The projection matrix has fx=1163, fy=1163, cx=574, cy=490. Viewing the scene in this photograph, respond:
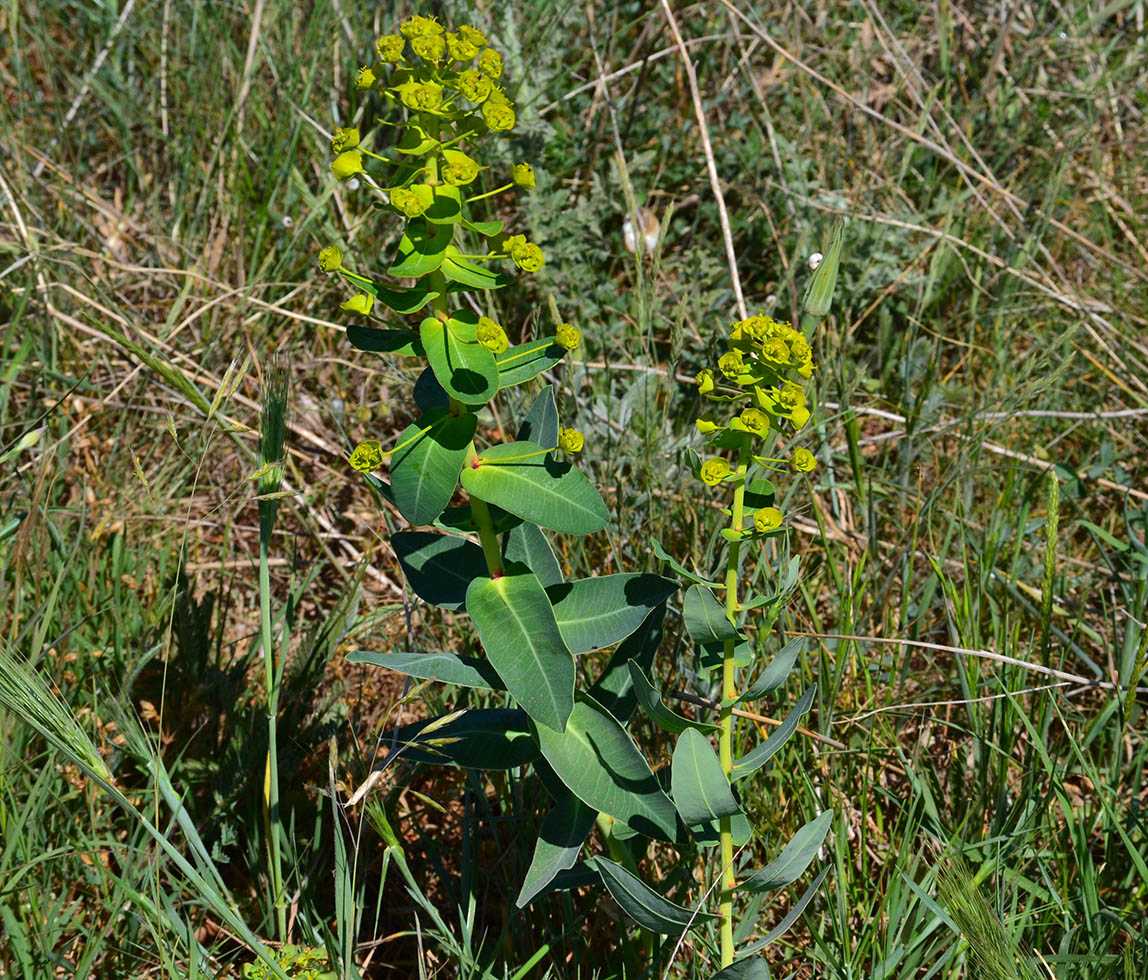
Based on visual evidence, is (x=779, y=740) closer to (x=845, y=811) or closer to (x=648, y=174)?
(x=845, y=811)

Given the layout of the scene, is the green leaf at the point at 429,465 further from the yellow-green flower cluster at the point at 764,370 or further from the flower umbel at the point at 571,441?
the yellow-green flower cluster at the point at 764,370

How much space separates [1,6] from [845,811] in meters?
3.32

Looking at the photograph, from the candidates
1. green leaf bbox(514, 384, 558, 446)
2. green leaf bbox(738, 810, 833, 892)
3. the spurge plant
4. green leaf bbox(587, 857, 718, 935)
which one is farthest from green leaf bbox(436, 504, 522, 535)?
green leaf bbox(738, 810, 833, 892)

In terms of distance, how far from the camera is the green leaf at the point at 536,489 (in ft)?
4.48

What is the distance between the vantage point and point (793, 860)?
1466 millimetres

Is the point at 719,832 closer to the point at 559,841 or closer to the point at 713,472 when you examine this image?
the point at 559,841

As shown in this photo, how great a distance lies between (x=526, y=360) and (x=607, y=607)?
13.2 inches

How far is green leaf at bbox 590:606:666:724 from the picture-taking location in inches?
63.4

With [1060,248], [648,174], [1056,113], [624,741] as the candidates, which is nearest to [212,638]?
[624,741]

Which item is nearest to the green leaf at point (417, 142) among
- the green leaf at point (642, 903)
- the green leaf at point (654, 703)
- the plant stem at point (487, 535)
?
the plant stem at point (487, 535)

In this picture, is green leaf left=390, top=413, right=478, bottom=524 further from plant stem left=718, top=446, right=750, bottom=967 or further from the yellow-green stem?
plant stem left=718, top=446, right=750, bottom=967

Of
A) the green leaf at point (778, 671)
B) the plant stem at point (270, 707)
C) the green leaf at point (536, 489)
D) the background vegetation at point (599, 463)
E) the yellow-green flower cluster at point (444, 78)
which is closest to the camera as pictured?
the yellow-green flower cluster at point (444, 78)

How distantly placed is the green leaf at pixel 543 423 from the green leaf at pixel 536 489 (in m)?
0.10

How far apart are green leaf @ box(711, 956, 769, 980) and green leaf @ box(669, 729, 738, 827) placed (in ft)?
0.62
